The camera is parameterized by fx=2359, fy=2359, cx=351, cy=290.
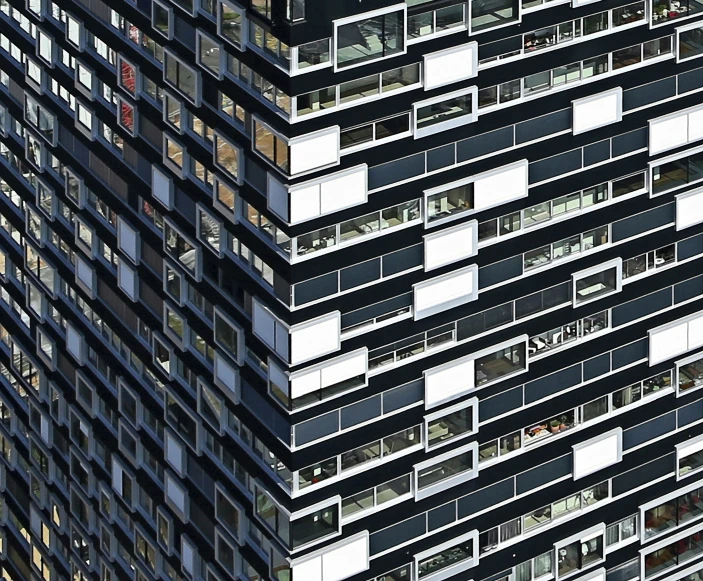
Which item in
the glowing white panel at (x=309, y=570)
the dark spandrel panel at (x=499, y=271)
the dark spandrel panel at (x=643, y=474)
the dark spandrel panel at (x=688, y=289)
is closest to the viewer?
the dark spandrel panel at (x=499, y=271)

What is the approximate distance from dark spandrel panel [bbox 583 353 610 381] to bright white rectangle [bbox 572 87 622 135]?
36.1ft

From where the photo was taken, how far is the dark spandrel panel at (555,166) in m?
97.9

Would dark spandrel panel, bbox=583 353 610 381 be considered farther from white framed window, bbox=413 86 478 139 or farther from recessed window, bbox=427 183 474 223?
white framed window, bbox=413 86 478 139

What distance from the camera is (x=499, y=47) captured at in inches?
3723

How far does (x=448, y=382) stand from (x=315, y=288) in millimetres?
8769

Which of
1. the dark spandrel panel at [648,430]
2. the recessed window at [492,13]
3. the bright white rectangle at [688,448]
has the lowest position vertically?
the bright white rectangle at [688,448]

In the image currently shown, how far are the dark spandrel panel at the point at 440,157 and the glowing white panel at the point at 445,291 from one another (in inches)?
189

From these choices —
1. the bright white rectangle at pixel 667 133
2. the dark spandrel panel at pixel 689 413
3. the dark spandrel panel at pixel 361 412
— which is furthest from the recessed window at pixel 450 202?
the dark spandrel panel at pixel 689 413

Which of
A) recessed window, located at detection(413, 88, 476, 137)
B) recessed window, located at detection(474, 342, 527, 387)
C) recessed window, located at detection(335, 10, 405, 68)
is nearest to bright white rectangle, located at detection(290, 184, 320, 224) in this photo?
recessed window, located at detection(335, 10, 405, 68)

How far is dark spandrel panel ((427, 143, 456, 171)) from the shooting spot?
9456 cm

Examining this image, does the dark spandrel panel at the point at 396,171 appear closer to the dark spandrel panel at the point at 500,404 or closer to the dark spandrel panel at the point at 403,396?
the dark spandrel panel at the point at 403,396

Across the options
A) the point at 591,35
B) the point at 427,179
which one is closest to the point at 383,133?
the point at 427,179

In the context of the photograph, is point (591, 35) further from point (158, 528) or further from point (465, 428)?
point (158, 528)

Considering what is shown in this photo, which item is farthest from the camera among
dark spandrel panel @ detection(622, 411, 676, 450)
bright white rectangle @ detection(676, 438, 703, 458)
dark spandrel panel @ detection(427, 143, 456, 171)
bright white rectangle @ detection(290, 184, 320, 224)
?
bright white rectangle @ detection(676, 438, 703, 458)
